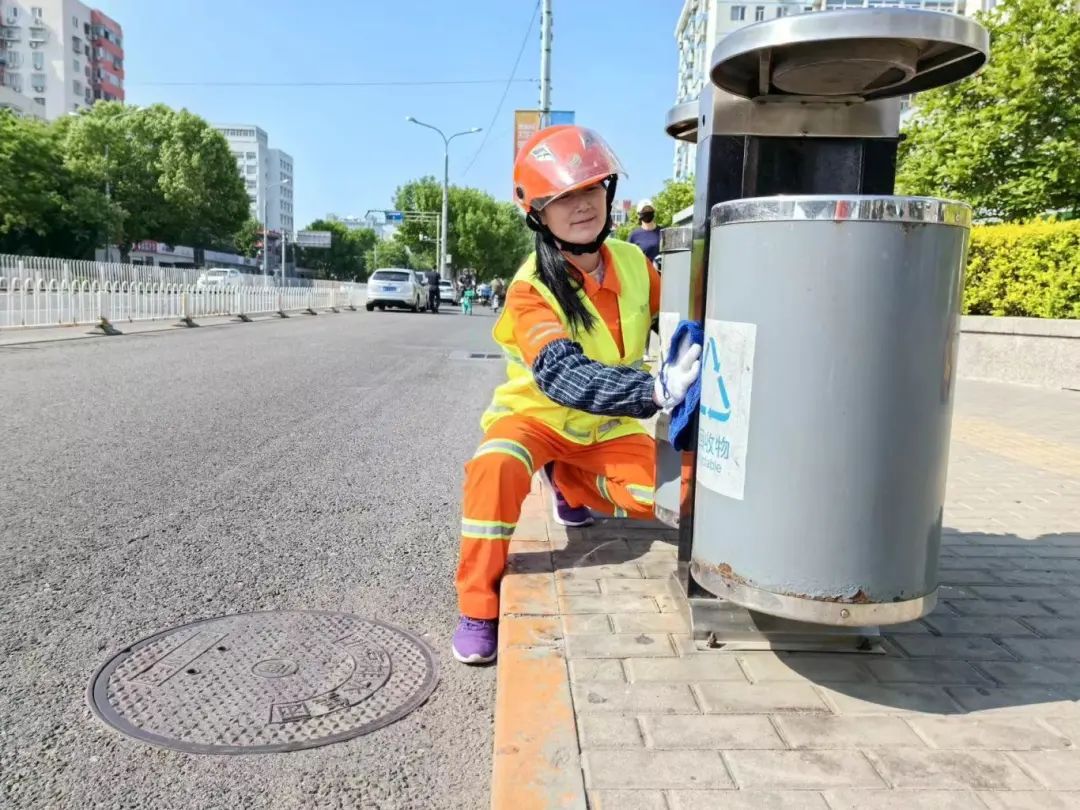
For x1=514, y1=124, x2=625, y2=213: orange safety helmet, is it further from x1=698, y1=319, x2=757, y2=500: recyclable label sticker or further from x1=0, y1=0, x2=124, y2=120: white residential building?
x1=0, y1=0, x2=124, y2=120: white residential building

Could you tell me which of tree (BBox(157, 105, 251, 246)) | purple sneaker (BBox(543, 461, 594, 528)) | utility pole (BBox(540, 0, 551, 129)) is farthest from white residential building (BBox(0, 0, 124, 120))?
purple sneaker (BBox(543, 461, 594, 528))

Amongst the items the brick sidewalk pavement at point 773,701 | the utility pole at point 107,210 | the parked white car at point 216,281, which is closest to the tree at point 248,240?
the utility pole at point 107,210

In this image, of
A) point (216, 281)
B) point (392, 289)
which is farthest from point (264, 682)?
point (216, 281)

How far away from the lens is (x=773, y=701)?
2289mm

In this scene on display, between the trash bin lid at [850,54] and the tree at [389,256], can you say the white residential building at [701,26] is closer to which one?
the tree at [389,256]

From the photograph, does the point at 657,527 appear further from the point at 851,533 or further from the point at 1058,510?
the point at 1058,510

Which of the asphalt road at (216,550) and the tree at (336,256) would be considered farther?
the tree at (336,256)

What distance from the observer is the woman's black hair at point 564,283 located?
9.86ft

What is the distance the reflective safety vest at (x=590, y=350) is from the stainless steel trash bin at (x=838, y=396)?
2.84 feet

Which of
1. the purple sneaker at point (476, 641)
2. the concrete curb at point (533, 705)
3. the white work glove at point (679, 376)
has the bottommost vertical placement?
the purple sneaker at point (476, 641)

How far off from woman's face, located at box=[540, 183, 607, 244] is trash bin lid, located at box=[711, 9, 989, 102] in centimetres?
66

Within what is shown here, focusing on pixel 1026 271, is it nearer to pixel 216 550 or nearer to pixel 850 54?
pixel 850 54

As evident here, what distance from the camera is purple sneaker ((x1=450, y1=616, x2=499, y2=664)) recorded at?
2.85 metres

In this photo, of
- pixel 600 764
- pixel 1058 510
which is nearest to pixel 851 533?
pixel 600 764
